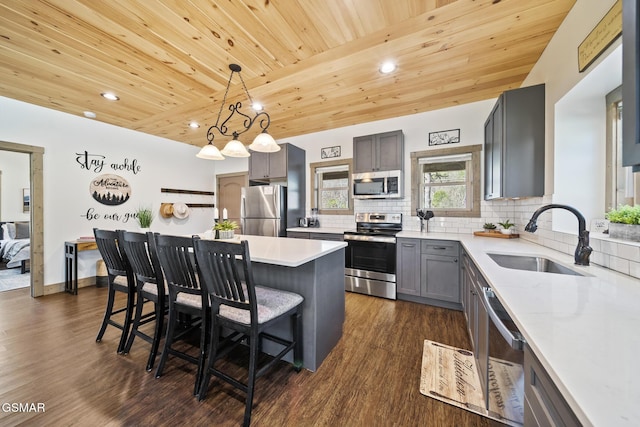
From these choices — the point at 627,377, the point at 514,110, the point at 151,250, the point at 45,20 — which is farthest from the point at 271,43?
the point at 627,377

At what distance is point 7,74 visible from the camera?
8.25 feet

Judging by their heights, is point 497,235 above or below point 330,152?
below

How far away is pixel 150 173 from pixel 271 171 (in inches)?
96.6

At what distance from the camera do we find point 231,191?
18.3 ft

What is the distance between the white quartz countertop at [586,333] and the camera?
0.45m

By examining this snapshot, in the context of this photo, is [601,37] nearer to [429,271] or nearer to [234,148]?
[429,271]

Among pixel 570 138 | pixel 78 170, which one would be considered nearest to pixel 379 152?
pixel 570 138

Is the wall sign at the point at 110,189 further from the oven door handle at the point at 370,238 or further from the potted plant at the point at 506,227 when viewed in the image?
the potted plant at the point at 506,227

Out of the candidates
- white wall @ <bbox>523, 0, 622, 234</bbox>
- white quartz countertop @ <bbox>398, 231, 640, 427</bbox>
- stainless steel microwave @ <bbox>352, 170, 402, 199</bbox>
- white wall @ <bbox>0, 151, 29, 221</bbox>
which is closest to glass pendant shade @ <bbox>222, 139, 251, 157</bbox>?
stainless steel microwave @ <bbox>352, 170, 402, 199</bbox>

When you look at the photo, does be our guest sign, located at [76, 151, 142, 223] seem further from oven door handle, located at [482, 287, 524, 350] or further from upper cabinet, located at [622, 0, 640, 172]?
upper cabinet, located at [622, 0, 640, 172]

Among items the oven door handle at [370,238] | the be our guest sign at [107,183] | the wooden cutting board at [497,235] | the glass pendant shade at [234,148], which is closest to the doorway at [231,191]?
the be our guest sign at [107,183]

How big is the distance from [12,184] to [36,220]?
3961 millimetres

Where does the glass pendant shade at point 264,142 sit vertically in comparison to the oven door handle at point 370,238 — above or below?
above

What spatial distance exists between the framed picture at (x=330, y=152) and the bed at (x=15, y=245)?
5536 millimetres
